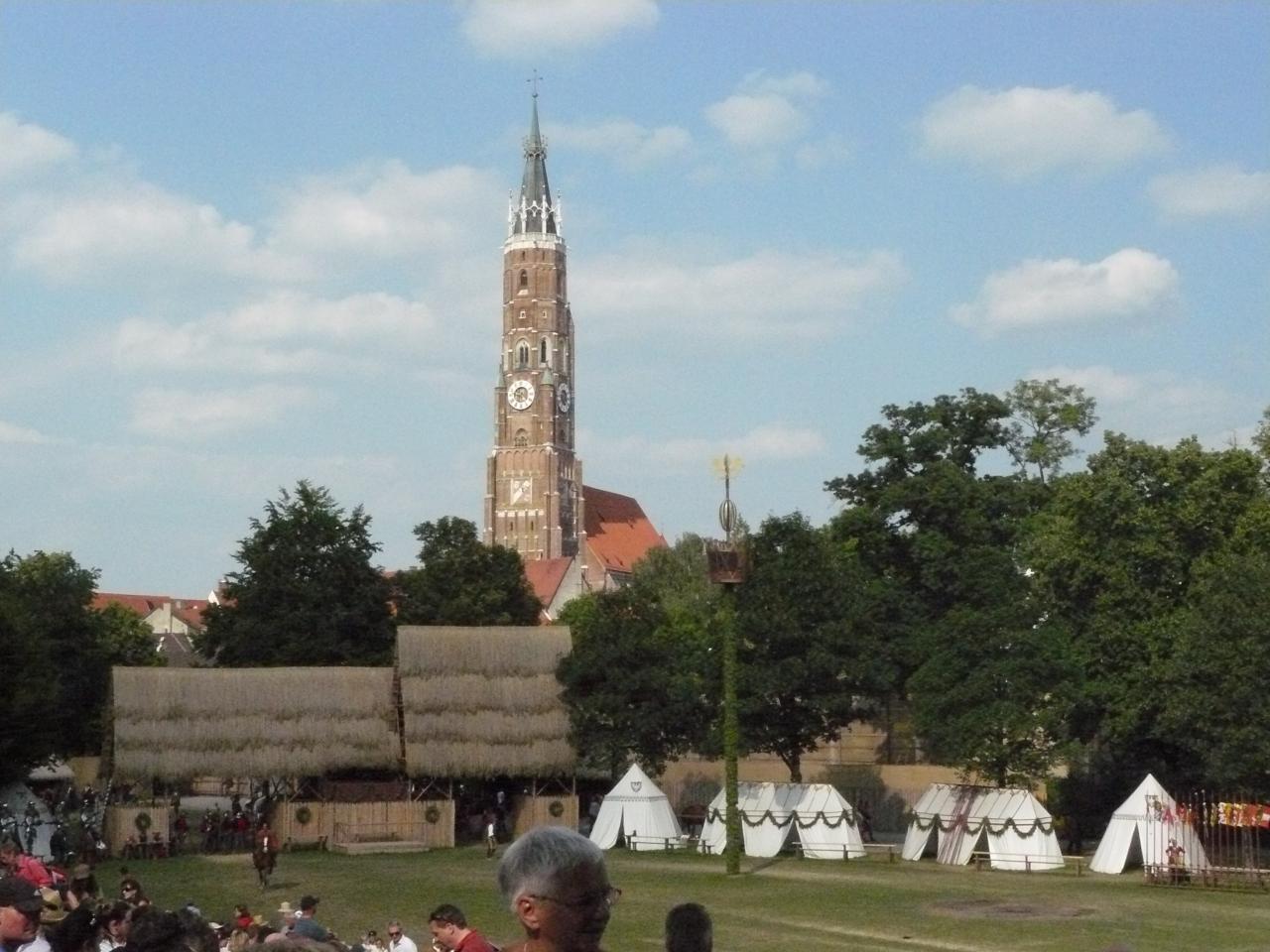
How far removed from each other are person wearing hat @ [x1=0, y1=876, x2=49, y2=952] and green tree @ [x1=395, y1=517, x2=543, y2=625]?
54.6 meters

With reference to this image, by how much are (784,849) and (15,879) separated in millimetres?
34439

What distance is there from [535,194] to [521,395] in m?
17.8

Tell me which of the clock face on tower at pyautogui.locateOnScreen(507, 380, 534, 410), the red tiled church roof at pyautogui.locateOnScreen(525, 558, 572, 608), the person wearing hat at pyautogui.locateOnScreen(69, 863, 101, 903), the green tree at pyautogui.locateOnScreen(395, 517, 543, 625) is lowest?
the person wearing hat at pyautogui.locateOnScreen(69, 863, 101, 903)

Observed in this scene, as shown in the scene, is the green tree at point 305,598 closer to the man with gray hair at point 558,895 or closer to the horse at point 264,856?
the horse at point 264,856

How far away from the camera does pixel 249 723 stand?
41.2 metres

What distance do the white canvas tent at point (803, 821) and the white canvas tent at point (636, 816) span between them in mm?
1682

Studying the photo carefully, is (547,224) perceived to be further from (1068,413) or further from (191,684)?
(191,684)

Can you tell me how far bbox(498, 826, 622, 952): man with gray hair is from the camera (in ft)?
13.4

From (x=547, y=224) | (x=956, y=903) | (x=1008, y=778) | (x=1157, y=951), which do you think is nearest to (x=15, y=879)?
(x=1157, y=951)

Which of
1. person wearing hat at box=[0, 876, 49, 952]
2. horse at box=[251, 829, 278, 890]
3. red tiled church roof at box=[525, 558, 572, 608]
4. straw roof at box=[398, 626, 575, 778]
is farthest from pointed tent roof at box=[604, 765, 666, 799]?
red tiled church roof at box=[525, 558, 572, 608]

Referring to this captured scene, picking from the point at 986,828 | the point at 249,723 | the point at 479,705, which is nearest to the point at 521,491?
the point at 479,705

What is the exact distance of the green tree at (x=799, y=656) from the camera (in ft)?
134

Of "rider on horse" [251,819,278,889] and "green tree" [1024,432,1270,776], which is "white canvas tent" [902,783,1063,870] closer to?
"green tree" [1024,432,1270,776]

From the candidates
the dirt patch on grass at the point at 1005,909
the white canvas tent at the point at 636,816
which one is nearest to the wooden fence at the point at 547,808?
the white canvas tent at the point at 636,816
